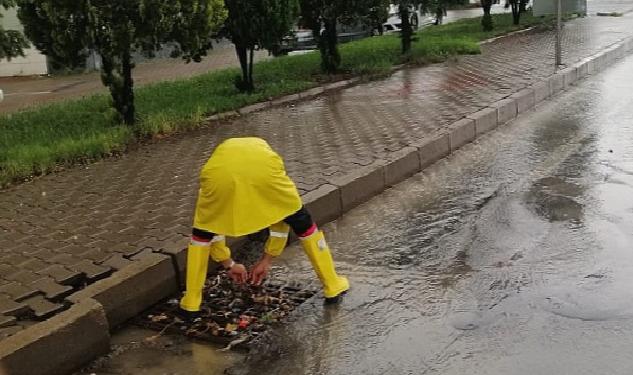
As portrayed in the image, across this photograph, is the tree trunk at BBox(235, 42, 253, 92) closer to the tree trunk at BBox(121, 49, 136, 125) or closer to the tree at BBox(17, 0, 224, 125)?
the tree at BBox(17, 0, 224, 125)

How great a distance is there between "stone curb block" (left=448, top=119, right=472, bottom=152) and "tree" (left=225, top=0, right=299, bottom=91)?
3677 mm

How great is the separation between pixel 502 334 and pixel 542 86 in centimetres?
739

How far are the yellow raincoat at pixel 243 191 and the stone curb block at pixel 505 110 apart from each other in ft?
Answer: 18.2

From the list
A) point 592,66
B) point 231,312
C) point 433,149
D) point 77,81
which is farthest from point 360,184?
point 77,81

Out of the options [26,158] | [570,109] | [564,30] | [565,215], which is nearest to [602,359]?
[565,215]

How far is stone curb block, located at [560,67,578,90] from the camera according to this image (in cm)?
1138

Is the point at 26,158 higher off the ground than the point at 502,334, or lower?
higher

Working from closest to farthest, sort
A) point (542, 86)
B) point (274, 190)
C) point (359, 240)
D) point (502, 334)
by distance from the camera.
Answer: point (502, 334), point (274, 190), point (359, 240), point (542, 86)

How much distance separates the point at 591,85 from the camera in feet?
37.5

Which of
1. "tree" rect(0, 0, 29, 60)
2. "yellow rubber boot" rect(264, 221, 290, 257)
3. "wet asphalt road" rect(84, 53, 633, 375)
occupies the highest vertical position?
"tree" rect(0, 0, 29, 60)

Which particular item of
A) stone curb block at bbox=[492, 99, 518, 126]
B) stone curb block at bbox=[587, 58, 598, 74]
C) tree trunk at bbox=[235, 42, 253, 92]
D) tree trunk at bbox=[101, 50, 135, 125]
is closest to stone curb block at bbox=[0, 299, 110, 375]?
tree trunk at bbox=[101, 50, 135, 125]

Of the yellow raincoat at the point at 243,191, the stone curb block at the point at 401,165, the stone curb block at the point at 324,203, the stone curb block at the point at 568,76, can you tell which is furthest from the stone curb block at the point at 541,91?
the yellow raincoat at the point at 243,191

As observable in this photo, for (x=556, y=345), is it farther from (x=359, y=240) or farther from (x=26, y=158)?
(x=26, y=158)

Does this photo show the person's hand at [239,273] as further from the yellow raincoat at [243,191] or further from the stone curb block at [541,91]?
the stone curb block at [541,91]
